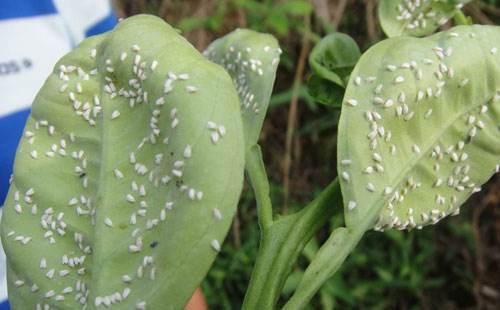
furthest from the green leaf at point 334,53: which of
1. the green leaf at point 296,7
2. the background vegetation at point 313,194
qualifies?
the green leaf at point 296,7

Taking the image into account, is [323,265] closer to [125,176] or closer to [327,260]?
[327,260]

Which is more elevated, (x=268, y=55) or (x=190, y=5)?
(x=268, y=55)

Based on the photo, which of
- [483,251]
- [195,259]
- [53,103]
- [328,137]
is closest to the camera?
[195,259]

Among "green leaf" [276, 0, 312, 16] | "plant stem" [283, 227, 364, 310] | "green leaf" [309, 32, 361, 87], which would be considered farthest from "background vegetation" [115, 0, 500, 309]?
"plant stem" [283, 227, 364, 310]

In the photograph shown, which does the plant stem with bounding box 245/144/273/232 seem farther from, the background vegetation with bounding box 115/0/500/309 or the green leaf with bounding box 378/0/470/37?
the background vegetation with bounding box 115/0/500/309

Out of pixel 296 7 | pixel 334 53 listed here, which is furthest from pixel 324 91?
pixel 296 7

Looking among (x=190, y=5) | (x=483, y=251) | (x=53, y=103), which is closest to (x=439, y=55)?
(x=53, y=103)

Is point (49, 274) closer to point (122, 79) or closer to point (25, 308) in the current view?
point (25, 308)
